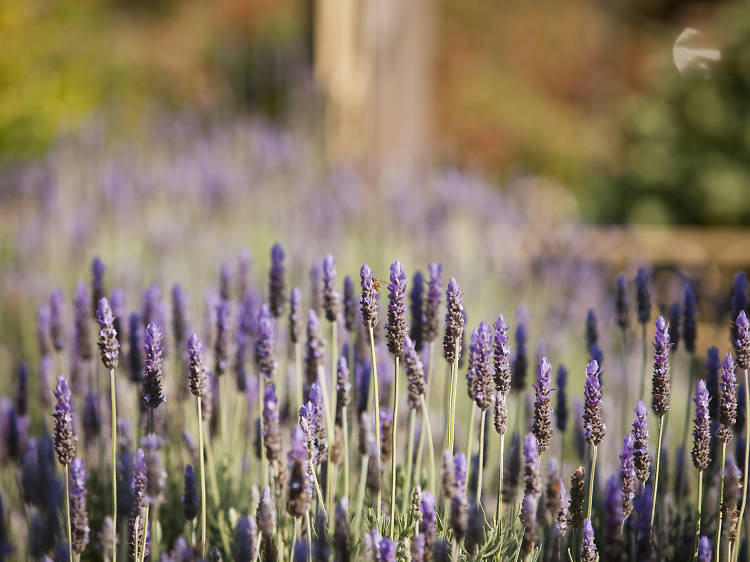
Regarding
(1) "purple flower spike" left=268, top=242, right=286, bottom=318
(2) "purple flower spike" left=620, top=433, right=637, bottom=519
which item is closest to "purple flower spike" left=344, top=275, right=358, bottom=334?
(1) "purple flower spike" left=268, top=242, right=286, bottom=318

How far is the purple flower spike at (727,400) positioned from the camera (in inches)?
46.2

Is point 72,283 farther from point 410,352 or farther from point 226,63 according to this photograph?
point 226,63

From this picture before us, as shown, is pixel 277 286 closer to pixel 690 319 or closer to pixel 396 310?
pixel 396 310

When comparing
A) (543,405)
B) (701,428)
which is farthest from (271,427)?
(701,428)

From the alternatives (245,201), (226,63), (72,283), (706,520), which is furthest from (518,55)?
(706,520)

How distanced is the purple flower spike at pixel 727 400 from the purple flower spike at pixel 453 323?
42 cm

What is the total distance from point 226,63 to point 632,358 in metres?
5.08

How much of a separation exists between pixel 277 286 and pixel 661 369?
0.74m

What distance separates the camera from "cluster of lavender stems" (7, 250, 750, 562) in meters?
1.09

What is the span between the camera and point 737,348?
124 cm

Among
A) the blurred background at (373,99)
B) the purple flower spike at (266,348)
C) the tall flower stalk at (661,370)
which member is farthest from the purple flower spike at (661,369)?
the blurred background at (373,99)

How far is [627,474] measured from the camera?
1160mm

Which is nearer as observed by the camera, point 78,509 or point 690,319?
point 78,509

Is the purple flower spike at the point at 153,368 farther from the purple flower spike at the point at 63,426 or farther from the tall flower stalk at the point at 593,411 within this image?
the tall flower stalk at the point at 593,411
